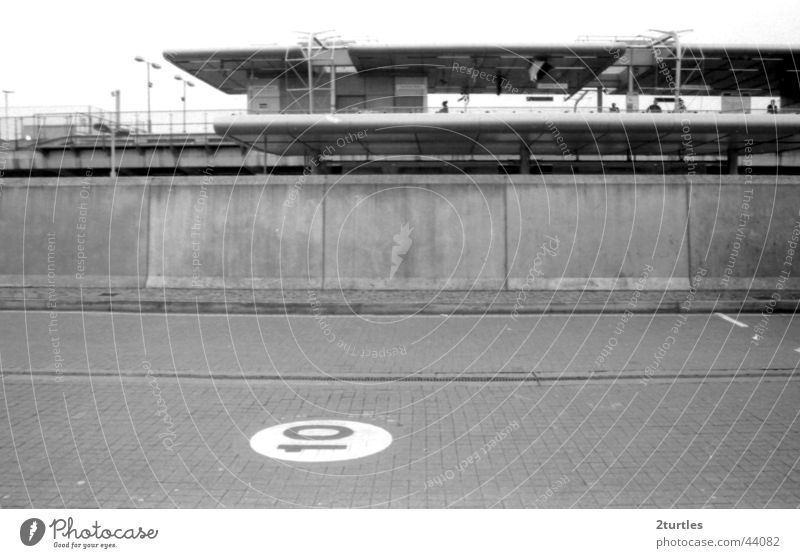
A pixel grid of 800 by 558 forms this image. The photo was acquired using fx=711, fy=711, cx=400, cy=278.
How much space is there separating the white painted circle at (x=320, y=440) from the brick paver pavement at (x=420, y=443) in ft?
0.46

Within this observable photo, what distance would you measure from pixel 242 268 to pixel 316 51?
2250 cm

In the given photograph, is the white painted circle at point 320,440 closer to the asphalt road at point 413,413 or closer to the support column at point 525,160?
the asphalt road at point 413,413

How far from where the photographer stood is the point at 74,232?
16.5 m

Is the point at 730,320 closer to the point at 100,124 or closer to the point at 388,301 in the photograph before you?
the point at 388,301

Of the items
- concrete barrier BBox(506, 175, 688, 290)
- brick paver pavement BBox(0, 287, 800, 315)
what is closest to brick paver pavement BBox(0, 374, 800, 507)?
brick paver pavement BBox(0, 287, 800, 315)

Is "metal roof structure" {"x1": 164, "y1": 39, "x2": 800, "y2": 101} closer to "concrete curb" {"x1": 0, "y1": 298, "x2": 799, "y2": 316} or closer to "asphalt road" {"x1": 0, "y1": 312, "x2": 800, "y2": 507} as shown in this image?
"concrete curb" {"x1": 0, "y1": 298, "x2": 799, "y2": 316}

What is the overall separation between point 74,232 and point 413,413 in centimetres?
1239

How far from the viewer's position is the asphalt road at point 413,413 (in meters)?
5.01

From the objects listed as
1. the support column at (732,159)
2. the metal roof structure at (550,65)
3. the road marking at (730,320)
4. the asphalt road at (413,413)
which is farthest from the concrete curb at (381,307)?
the support column at (732,159)

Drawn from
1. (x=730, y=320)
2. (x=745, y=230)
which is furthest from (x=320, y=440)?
(x=745, y=230)

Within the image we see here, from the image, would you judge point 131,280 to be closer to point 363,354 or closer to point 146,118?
point 363,354

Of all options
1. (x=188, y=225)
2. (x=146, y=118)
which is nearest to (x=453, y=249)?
(x=188, y=225)

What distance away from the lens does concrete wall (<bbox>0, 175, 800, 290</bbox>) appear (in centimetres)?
1581

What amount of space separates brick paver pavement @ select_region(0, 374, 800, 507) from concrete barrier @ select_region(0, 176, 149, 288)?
8250mm
